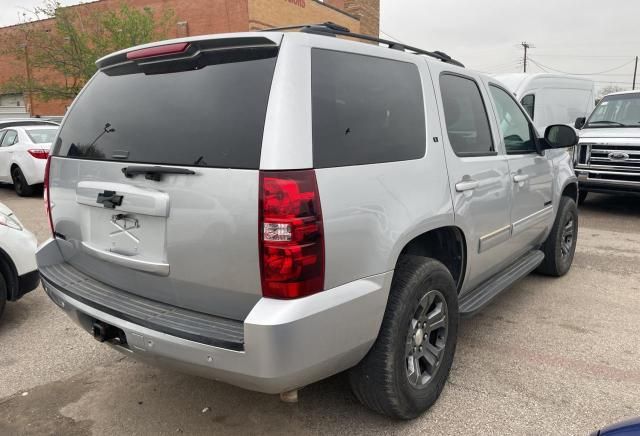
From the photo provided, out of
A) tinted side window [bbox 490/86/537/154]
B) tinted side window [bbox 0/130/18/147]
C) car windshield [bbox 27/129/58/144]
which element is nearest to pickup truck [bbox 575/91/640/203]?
tinted side window [bbox 490/86/537/154]

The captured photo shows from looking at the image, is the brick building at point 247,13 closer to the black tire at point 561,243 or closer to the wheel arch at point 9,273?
the black tire at point 561,243

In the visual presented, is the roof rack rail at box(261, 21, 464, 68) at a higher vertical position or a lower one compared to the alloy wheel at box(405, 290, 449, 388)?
higher

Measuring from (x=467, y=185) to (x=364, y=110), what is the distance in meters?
0.95

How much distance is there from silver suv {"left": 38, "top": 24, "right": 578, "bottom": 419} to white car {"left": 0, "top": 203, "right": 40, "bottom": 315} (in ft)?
4.07

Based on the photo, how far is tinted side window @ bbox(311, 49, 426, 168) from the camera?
2189 mm

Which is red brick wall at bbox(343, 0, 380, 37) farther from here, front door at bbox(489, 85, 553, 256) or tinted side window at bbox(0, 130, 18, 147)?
front door at bbox(489, 85, 553, 256)

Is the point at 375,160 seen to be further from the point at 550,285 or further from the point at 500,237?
the point at 550,285

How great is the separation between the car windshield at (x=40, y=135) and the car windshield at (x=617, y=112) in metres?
10.8

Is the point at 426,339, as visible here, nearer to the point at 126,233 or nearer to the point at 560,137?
the point at 126,233

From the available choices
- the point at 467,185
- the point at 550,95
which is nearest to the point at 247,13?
the point at 550,95

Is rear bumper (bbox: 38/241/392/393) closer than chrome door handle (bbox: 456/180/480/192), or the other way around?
rear bumper (bbox: 38/241/392/393)

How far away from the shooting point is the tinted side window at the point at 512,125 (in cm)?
388

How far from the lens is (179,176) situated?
2.20 meters

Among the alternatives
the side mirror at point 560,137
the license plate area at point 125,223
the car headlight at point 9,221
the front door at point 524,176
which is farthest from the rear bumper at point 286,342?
the side mirror at point 560,137
